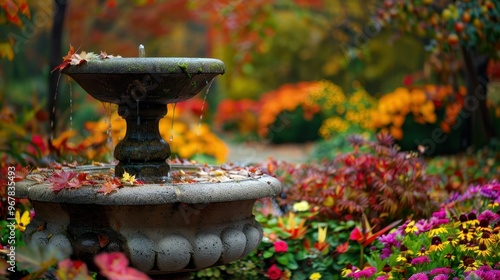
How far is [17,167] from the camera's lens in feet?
15.1

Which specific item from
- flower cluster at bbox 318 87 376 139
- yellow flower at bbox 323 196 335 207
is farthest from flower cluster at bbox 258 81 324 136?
yellow flower at bbox 323 196 335 207

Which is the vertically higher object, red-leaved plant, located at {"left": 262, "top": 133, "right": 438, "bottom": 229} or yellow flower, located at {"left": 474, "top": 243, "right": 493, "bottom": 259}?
red-leaved plant, located at {"left": 262, "top": 133, "right": 438, "bottom": 229}

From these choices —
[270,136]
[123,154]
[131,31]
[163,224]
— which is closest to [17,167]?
[123,154]

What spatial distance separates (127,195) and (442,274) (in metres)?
1.52

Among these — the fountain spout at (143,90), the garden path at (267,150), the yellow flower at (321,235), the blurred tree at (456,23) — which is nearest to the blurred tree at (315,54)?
the garden path at (267,150)

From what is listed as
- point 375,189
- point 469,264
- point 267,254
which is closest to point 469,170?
point 375,189

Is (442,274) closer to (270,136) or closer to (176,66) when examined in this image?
(176,66)

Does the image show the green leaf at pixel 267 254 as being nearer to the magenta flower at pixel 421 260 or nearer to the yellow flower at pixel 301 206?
the yellow flower at pixel 301 206

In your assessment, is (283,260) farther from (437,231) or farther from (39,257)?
(39,257)

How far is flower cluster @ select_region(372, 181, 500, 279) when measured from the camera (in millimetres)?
3457

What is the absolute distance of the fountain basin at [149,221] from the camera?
3188 millimetres

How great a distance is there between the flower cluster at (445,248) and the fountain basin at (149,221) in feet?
2.94

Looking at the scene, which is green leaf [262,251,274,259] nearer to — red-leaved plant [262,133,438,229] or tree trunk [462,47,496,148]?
red-leaved plant [262,133,438,229]

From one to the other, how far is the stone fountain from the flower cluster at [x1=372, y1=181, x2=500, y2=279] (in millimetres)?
823
